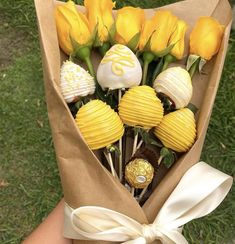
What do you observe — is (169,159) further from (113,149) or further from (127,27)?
(127,27)

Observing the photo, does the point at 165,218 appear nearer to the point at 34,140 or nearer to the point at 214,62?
the point at 214,62

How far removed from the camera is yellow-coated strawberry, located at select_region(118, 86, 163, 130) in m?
0.92

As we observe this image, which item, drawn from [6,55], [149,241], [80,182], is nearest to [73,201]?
[80,182]

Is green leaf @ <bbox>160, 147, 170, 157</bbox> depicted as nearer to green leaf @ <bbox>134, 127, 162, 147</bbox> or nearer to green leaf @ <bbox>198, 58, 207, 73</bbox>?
green leaf @ <bbox>134, 127, 162, 147</bbox>

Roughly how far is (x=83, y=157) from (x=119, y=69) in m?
0.17

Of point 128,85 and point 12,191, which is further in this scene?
point 12,191

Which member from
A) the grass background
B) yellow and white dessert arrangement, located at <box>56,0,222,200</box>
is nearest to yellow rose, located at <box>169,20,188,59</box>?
yellow and white dessert arrangement, located at <box>56,0,222,200</box>

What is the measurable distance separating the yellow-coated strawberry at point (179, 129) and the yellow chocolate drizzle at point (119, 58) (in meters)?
0.12

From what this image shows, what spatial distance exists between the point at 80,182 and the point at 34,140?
3.30 feet

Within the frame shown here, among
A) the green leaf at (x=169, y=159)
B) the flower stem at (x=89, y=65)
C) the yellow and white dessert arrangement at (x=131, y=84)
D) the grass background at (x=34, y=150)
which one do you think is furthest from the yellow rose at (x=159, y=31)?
the grass background at (x=34, y=150)

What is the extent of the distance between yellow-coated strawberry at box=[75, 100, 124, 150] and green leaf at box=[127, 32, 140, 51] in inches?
5.4

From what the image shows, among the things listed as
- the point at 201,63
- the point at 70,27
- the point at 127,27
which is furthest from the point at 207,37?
the point at 70,27

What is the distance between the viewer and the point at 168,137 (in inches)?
37.7

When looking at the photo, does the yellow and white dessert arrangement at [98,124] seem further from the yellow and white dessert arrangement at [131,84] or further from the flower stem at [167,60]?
the flower stem at [167,60]
